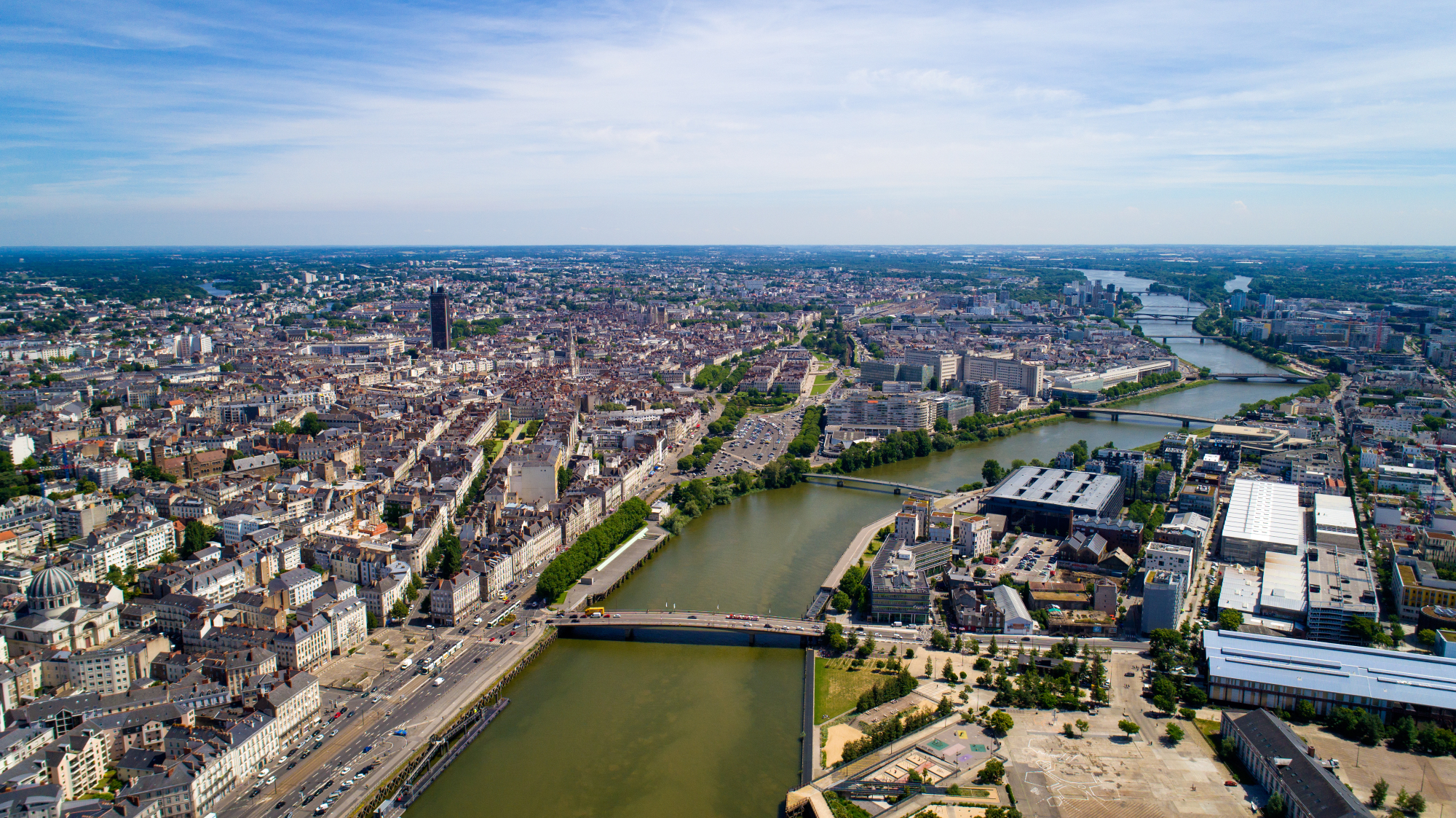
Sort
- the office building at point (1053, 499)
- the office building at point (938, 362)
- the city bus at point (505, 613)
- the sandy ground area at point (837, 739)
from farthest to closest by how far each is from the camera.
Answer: the office building at point (938, 362)
the office building at point (1053, 499)
the city bus at point (505, 613)
the sandy ground area at point (837, 739)

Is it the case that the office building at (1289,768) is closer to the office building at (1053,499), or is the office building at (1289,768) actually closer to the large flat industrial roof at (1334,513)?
the office building at (1053,499)

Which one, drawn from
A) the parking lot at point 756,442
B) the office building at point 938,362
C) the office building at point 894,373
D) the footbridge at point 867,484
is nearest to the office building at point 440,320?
the office building at point 894,373

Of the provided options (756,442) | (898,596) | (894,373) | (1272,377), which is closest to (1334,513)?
(898,596)

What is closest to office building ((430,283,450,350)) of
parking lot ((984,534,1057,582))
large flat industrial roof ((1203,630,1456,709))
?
parking lot ((984,534,1057,582))

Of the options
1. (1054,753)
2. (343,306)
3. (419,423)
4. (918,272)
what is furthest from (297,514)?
(918,272)

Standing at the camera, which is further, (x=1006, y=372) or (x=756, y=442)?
(x=1006, y=372)

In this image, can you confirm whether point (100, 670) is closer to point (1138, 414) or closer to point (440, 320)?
point (1138, 414)
